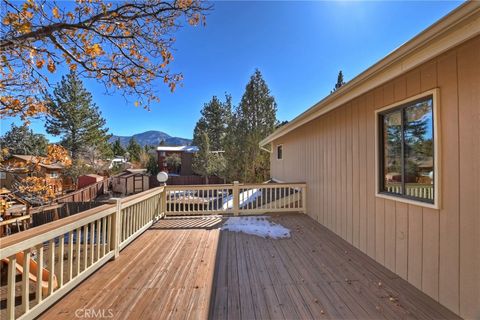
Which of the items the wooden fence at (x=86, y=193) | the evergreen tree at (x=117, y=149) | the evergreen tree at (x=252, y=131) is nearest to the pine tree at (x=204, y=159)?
the evergreen tree at (x=252, y=131)

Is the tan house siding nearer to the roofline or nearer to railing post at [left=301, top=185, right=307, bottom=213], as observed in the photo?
the roofline

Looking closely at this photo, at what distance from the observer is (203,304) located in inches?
86.7

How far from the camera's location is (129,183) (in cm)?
1886

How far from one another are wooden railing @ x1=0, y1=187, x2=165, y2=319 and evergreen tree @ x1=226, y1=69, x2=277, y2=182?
28.2 ft

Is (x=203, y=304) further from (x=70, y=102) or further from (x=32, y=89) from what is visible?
(x=70, y=102)

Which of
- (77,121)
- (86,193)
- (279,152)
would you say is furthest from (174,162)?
(279,152)

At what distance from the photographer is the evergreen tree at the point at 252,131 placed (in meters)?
13.4

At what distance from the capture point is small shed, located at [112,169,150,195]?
18797mm

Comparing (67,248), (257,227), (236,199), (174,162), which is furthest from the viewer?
(174,162)

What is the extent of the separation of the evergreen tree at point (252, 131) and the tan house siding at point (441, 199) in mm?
9123

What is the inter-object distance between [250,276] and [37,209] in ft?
40.0

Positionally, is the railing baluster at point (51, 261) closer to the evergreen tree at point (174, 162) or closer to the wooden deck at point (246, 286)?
the wooden deck at point (246, 286)

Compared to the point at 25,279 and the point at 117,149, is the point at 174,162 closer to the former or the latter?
the point at 117,149

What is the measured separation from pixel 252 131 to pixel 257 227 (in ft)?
30.8
